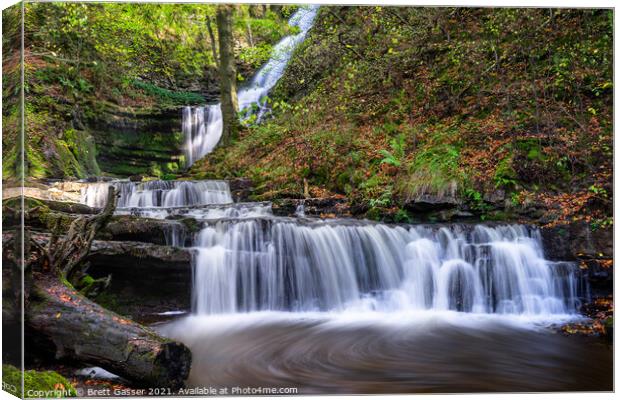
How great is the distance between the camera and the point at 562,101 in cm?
524

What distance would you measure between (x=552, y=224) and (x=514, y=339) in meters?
1.46

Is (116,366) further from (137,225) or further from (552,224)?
(552,224)

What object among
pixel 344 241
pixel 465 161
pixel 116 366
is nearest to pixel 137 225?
pixel 116 366

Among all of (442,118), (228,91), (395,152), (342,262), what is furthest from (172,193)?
(442,118)

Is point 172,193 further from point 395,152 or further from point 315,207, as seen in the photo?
point 395,152

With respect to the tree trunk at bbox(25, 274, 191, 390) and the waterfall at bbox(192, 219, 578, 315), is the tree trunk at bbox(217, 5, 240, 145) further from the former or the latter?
the tree trunk at bbox(25, 274, 191, 390)

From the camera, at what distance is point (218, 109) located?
18.4ft

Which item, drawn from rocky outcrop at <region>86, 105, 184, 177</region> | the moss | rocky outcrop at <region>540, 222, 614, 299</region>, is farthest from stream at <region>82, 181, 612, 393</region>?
the moss

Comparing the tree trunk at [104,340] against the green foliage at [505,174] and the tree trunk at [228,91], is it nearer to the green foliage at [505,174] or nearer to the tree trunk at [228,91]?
the tree trunk at [228,91]

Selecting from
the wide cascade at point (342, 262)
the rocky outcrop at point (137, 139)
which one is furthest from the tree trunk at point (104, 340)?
the rocky outcrop at point (137, 139)

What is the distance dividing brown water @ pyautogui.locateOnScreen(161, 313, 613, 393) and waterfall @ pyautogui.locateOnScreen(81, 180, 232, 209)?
4.85 ft

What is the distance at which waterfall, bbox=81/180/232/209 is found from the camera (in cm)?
523

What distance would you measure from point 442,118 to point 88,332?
4689mm

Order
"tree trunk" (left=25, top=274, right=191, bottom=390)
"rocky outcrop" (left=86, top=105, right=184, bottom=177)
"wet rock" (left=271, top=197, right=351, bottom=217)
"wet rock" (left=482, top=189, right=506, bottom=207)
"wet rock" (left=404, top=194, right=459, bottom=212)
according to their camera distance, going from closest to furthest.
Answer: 1. "tree trunk" (left=25, top=274, right=191, bottom=390)
2. "rocky outcrop" (left=86, top=105, right=184, bottom=177)
3. "wet rock" (left=271, top=197, right=351, bottom=217)
4. "wet rock" (left=482, top=189, right=506, bottom=207)
5. "wet rock" (left=404, top=194, right=459, bottom=212)
